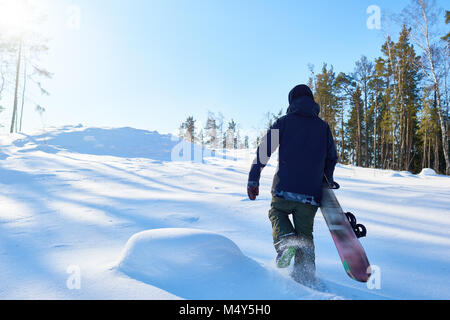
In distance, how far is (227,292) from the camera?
5.44 feet

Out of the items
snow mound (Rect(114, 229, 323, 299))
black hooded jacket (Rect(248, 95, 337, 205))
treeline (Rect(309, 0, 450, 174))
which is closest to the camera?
snow mound (Rect(114, 229, 323, 299))

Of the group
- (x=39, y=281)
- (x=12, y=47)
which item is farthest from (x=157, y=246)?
(x=12, y=47)

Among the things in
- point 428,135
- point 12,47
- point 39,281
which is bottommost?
point 39,281

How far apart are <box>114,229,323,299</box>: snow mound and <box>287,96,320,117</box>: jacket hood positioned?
4.27 ft

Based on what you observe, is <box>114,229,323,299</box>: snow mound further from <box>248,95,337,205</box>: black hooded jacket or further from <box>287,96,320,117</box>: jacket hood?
<box>287,96,320,117</box>: jacket hood

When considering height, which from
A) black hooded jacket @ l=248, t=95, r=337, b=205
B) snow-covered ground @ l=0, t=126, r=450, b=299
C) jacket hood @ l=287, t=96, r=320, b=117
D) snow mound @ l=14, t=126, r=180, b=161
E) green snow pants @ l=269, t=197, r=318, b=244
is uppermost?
snow mound @ l=14, t=126, r=180, b=161

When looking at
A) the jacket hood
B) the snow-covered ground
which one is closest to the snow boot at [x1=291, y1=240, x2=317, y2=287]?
the snow-covered ground

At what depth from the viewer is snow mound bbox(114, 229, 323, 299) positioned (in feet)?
5.47

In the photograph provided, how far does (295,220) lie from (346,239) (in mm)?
451

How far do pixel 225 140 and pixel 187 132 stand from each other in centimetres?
740

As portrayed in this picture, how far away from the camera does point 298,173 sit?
6.84 feet
